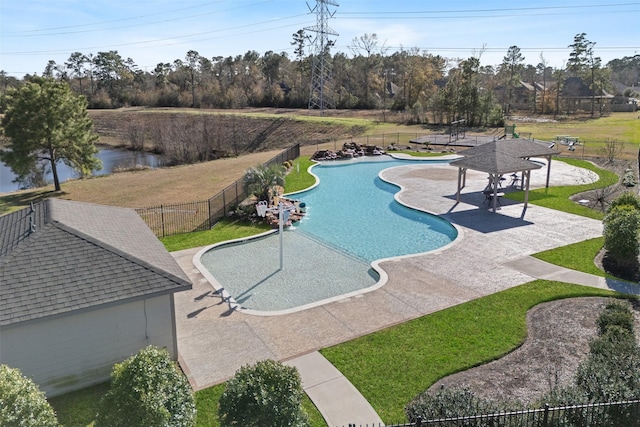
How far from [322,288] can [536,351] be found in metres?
6.57

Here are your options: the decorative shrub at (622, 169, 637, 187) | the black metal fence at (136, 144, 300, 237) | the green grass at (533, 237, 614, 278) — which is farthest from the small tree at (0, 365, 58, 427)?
the decorative shrub at (622, 169, 637, 187)

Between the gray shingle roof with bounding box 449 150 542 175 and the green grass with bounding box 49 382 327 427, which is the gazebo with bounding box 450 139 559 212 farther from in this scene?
the green grass with bounding box 49 382 327 427

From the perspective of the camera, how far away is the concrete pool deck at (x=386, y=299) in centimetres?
1045

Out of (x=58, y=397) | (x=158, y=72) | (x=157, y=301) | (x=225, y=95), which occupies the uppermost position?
(x=158, y=72)

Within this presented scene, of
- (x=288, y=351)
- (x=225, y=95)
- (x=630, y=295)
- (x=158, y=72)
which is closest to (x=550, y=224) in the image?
(x=630, y=295)

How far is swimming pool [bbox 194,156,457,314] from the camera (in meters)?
14.3

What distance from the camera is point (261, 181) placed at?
76.4ft

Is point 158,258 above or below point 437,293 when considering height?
above

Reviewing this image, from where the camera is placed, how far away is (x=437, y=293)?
13586 millimetres

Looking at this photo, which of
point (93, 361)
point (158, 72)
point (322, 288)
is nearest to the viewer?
point (93, 361)

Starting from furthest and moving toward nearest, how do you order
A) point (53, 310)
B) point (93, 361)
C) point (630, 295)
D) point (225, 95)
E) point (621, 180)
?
1. point (225, 95)
2. point (621, 180)
3. point (630, 295)
4. point (93, 361)
5. point (53, 310)

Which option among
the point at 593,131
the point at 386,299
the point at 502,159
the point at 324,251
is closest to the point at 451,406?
the point at 386,299

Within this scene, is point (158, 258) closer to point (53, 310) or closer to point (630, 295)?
point (53, 310)

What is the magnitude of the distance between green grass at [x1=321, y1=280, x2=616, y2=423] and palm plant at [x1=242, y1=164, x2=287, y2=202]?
13.4 meters
